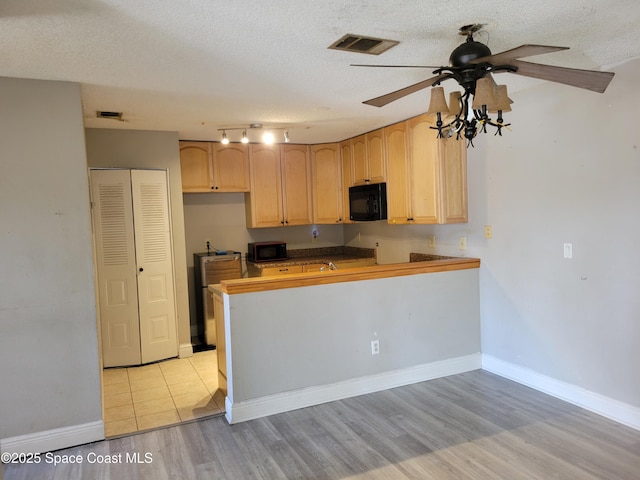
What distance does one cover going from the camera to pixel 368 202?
488cm

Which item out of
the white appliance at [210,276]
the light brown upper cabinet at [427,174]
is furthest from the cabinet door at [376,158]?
the white appliance at [210,276]

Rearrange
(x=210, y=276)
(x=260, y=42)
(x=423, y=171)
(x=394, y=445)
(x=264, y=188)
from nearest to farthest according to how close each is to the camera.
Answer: (x=260, y=42), (x=394, y=445), (x=423, y=171), (x=210, y=276), (x=264, y=188)

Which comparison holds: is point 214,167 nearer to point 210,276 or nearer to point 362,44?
point 210,276

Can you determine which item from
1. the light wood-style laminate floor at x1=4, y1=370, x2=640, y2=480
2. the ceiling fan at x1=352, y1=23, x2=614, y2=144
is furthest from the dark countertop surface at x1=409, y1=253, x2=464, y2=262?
the ceiling fan at x1=352, y1=23, x2=614, y2=144

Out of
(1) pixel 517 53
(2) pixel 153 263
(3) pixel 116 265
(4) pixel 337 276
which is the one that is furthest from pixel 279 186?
(1) pixel 517 53

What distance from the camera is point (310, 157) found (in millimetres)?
5602

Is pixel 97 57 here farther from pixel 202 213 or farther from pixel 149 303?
pixel 202 213

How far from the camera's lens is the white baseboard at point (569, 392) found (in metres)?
2.90

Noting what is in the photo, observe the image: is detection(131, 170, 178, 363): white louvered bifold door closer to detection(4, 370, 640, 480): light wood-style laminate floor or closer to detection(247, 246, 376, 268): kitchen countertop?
detection(247, 246, 376, 268): kitchen countertop

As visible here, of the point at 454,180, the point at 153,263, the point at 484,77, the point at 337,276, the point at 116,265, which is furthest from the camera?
the point at 153,263

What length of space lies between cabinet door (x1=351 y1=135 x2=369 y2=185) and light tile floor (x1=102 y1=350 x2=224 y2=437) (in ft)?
8.37

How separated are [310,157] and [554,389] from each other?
3652 millimetres

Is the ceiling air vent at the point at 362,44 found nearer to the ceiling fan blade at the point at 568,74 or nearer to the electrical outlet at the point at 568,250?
the ceiling fan blade at the point at 568,74

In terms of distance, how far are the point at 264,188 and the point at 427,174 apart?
6.98 ft
